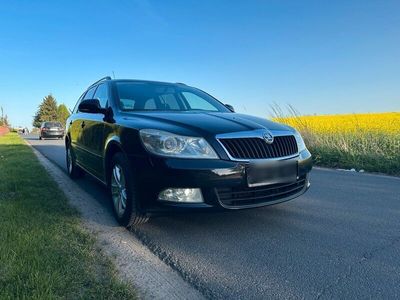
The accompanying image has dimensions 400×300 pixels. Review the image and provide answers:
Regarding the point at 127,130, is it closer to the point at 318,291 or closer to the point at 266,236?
the point at 266,236

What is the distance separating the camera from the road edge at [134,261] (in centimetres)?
251

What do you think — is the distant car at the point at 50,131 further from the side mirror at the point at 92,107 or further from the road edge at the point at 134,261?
the side mirror at the point at 92,107

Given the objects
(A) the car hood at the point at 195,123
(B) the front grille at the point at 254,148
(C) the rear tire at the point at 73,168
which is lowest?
(C) the rear tire at the point at 73,168

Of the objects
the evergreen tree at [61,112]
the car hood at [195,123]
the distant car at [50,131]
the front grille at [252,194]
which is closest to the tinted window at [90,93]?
the car hood at [195,123]

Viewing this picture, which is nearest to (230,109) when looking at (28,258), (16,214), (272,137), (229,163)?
(272,137)

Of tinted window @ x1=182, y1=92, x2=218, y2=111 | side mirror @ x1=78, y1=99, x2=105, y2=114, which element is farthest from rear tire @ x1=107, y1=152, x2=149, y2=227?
tinted window @ x1=182, y1=92, x2=218, y2=111

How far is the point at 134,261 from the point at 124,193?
0.95 metres

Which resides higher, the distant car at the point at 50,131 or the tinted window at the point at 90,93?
the tinted window at the point at 90,93

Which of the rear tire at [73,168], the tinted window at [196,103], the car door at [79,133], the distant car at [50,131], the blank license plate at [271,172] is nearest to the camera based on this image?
the blank license plate at [271,172]

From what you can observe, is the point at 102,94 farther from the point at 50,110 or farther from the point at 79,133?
the point at 50,110

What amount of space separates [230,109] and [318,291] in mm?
3271

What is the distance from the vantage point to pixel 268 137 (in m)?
3.57

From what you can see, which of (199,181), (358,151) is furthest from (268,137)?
(358,151)

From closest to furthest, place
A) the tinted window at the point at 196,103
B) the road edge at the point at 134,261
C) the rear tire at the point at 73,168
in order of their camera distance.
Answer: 1. the road edge at the point at 134,261
2. the tinted window at the point at 196,103
3. the rear tire at the point at 73,168
